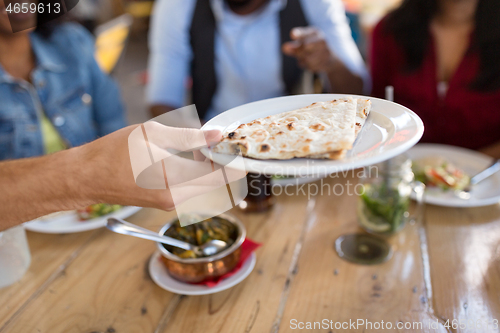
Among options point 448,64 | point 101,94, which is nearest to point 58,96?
point 101,94

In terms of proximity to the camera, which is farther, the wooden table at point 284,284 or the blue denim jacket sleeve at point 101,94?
the blue denim jacket sleeve at point 101,94

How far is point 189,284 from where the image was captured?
1000mm

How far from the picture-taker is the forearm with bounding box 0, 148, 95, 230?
89 cm

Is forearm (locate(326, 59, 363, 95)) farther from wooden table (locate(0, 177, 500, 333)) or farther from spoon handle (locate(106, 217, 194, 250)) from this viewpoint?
spoon handle (locate(106, 217, 194, 250))

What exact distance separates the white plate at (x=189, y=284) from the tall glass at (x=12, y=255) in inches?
14.7

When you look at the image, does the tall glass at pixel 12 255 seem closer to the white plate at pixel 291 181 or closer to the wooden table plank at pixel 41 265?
the wooden table plank at pixel 41 265

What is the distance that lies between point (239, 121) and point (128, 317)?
1.86 ft

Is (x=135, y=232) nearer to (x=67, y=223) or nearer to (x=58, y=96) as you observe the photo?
(x=67, y=223)

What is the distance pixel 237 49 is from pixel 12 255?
1.58 m

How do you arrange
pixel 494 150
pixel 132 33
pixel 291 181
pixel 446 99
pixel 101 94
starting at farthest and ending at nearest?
1. pixel 132 33
2. pixel 101 94
3. pixel 446 99
4. pixel 494 150
5. pixel 291 181

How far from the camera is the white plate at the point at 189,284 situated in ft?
3.17

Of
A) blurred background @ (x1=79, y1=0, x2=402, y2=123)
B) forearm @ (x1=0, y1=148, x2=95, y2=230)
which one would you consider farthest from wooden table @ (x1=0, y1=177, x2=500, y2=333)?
blurred background @ (x1=79, y1=0, x2=402, y2=123)

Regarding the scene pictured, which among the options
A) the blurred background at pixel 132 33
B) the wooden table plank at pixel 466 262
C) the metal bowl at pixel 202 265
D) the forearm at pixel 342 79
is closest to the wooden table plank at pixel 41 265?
the metal bowl at pixel 202 265

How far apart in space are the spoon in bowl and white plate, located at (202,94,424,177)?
0.99 feet
